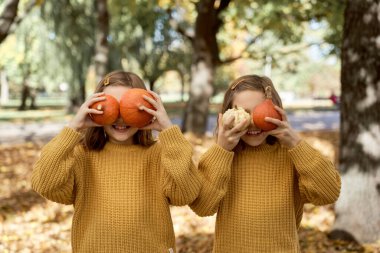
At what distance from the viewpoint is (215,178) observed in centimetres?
242

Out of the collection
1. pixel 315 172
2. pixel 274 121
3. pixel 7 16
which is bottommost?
pixel 315 172

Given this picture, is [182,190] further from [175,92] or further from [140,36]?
[175,92]

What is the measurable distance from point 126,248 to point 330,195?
1026 mm

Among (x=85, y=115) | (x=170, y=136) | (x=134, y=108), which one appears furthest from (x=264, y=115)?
(x=85, y=115)

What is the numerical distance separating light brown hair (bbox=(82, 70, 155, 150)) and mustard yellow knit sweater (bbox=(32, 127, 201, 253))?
0.04 meters

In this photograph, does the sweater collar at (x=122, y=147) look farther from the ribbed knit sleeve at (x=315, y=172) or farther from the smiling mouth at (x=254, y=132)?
the ribbed knit sleeve at (x=315, y=172)

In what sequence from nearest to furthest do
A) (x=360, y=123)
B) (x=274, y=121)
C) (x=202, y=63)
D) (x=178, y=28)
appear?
(x=274, y=121) → (x=360, y=123) → (x=202, y=63) → (x=178, y=28)

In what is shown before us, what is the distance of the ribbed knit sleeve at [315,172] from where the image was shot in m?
2.36

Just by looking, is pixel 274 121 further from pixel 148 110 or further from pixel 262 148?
pixel 148 110

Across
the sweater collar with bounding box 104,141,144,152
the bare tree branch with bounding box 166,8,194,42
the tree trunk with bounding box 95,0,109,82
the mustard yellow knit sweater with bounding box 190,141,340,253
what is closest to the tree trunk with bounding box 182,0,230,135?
the bare tree branch with bounding box 166,8,194,42

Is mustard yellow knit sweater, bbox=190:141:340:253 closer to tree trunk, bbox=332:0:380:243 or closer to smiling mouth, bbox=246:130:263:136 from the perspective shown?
smiling mouth, bbox=246:130:263:136

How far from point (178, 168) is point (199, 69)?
408 inches

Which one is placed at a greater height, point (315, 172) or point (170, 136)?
point (170, 136)

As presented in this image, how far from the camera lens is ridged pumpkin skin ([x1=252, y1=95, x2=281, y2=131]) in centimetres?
232
